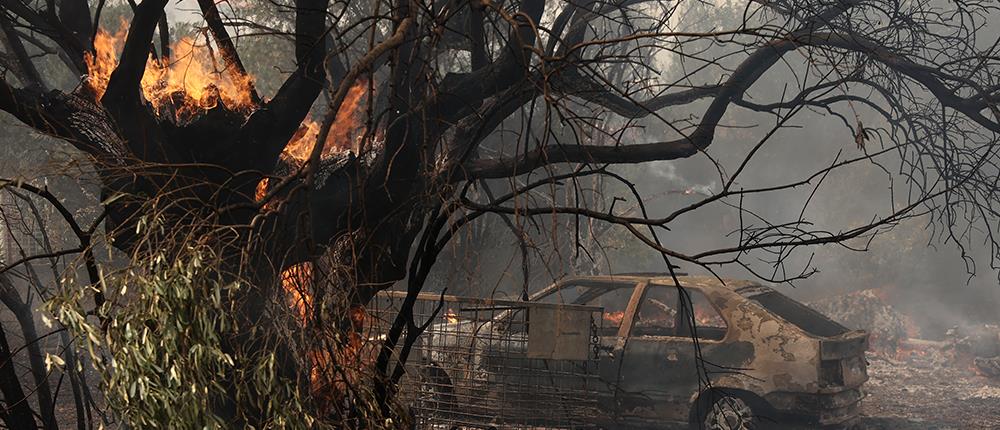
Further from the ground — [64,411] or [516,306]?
[516,306]

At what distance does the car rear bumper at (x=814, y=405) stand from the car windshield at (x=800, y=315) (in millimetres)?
1156

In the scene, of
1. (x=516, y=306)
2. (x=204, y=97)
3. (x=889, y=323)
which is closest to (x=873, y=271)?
(x=889, y=323)

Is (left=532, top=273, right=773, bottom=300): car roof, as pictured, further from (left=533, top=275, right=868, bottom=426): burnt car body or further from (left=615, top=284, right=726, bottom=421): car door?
(left=615, top=284, right=726, bottom=421): car door

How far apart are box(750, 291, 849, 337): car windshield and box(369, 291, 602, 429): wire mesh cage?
6.97ft

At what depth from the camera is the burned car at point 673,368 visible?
8.67m

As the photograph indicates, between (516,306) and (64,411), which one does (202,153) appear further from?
(64,411)

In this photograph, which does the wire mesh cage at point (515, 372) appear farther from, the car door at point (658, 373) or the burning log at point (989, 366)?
the burning log at point (989, 366)

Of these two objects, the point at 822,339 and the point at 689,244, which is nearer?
the point at 822,339

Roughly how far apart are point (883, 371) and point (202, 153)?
12.9 m


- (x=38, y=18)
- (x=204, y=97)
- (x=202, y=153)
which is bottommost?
(x=202, y=153)

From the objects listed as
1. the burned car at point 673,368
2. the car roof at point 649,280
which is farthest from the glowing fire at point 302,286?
the car roof at point 649,280

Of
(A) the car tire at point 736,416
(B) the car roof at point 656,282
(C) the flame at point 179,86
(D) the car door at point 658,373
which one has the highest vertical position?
(C) the flame at point 179,86

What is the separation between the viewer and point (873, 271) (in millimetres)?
26969

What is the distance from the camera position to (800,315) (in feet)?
34.3
